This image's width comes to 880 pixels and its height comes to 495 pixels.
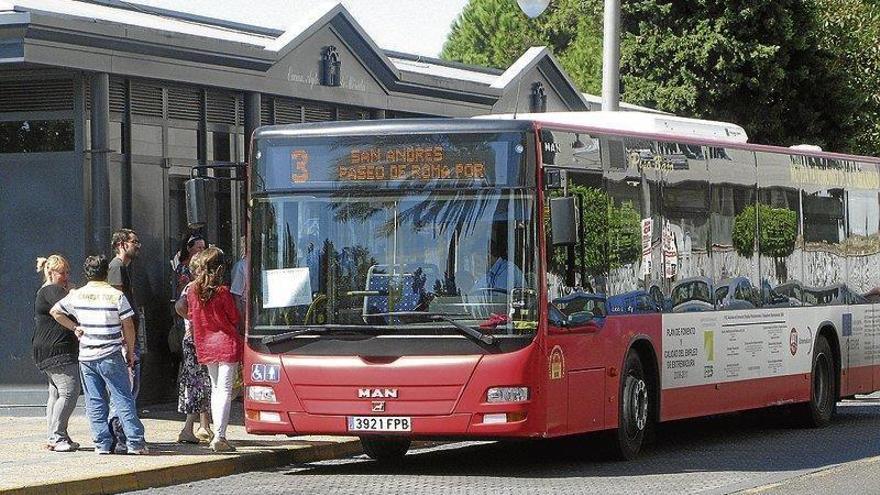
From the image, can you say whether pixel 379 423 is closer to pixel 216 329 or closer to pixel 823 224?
pixel 216 329

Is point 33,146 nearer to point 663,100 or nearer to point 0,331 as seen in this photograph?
point 0,331

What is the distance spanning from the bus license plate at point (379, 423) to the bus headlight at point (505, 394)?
65 cm

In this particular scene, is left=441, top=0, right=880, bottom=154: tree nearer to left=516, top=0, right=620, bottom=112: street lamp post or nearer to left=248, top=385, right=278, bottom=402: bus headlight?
left=516, top=0, right=620, bottom=112: street lamp post

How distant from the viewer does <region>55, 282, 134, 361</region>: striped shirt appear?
50.1 feet

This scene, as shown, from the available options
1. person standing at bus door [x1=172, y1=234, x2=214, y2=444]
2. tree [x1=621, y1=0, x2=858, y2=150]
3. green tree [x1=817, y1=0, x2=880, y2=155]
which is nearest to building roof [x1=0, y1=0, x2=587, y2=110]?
person standing at bus door [x1=172, y1=234, x2=214, y2=444]

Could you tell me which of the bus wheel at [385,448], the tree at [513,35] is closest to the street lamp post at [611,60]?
the bus wheel at [385,448]

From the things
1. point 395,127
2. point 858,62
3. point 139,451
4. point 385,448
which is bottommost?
point 385,448

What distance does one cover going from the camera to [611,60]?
871 inches

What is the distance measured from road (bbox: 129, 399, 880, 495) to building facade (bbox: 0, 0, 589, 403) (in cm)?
444

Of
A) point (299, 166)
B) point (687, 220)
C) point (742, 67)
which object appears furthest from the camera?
point (742, 67)

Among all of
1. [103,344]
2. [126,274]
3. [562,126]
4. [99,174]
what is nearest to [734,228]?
[562,126]

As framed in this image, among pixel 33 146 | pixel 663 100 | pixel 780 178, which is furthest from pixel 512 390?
pixel 663 100

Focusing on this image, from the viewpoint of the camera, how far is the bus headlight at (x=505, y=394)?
46.3 feet

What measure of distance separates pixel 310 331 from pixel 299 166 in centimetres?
131
